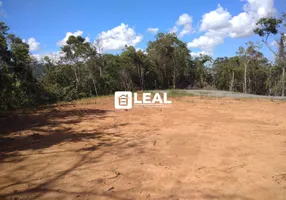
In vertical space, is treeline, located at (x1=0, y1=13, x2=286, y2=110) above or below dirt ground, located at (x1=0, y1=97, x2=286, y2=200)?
above

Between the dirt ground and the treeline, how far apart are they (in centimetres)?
534

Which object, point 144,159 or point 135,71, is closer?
point 144,159

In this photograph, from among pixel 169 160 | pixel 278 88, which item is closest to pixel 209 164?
pixel 169 160

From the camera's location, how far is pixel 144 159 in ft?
9.71

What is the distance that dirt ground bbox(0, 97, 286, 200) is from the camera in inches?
85.6

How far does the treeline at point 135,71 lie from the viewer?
1119cm

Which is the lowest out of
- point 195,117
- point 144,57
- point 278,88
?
point 195,117

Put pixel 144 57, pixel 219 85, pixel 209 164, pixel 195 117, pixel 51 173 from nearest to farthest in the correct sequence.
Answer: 1. pixel 51 173
2. pixel 209 164
3. pixel 195 117
4. pixel 144 57
5. pixel 219 85

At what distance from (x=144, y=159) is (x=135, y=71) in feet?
46.2

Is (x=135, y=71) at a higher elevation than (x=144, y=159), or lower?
higher

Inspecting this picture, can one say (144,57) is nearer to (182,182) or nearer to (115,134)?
(115,134)

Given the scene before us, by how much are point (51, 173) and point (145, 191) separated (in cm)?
119

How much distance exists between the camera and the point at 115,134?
4.18 metres

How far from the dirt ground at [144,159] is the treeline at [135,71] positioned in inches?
210
